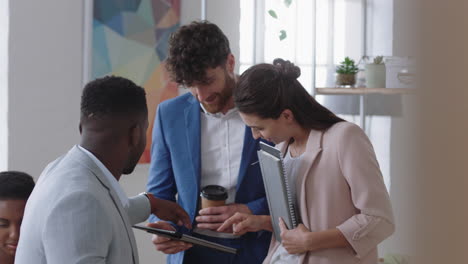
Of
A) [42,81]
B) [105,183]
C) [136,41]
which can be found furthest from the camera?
[136,41]

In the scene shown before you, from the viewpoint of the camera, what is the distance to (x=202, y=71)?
1.65 m

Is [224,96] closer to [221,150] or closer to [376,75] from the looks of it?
[221,150]

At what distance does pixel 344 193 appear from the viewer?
1.37 metres

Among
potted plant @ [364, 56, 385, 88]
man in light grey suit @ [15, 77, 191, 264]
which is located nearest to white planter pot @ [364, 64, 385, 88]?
potted plant @ [364, 56, 385, 88]

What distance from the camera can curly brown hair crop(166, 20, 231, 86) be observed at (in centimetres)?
164

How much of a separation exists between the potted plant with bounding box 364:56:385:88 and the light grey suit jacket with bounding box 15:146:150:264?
3226mm

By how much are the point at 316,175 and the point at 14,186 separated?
3.22ft

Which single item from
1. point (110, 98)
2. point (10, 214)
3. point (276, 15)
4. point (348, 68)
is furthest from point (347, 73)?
point (110, 98)

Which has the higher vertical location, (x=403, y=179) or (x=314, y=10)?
(x=314, y=10)

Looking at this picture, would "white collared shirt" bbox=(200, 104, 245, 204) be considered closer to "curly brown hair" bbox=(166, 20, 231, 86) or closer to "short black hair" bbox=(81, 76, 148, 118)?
"curly brown hair" bbox=(166, 20, 231, 86)

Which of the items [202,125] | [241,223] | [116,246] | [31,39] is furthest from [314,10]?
[116,246]

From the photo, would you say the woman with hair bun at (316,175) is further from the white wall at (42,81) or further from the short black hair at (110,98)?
the white wall at (42,81)

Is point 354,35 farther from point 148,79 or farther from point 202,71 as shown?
point 202,71

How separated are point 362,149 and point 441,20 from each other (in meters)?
1.24
